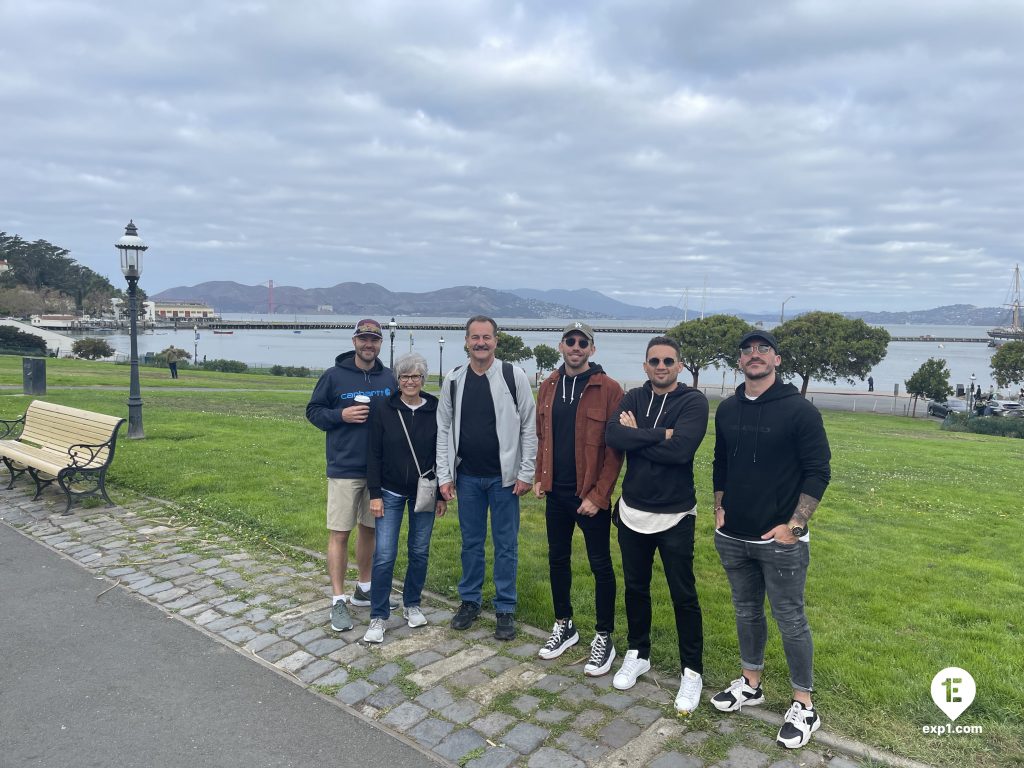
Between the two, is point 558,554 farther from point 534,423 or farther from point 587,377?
point 587,377

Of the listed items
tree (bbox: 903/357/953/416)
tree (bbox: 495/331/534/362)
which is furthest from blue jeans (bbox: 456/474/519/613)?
tree (bbox: 495/331/534/362)

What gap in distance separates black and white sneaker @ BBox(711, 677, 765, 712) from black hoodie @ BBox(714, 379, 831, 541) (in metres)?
0.86

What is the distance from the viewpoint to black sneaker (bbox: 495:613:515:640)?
169 inches

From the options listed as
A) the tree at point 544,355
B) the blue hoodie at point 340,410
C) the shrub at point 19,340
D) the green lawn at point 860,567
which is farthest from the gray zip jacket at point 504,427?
the tree at point 544,355

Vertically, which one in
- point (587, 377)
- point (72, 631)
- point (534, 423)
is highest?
point (587, 377)

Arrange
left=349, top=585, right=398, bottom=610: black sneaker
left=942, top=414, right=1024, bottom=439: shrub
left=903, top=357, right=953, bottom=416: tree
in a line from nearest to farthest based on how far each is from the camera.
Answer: left=349, top=585, right=398, bottom=610: black sneaker < left=942, top=414, right=1024, bottom=439: shrub < left=903, top=357, right=953, bottom=416: tree

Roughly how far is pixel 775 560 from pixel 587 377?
57.8 inches

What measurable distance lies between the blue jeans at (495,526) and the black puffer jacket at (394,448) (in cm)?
34

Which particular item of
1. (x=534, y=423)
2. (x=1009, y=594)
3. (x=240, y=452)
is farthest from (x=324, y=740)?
(x=240, y=452)

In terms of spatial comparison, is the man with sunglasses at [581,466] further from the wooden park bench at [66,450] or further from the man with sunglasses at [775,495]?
the wooden park bench at [66,450]

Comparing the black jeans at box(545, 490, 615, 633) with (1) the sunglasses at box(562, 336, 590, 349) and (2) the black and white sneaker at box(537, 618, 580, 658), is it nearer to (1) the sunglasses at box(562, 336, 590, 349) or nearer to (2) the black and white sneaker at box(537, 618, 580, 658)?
(2) the black and white sneaker at box(537, 618, 580, 658)

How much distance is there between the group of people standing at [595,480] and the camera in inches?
130

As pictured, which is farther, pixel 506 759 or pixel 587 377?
pixel 587 377

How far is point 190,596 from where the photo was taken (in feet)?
16.1
